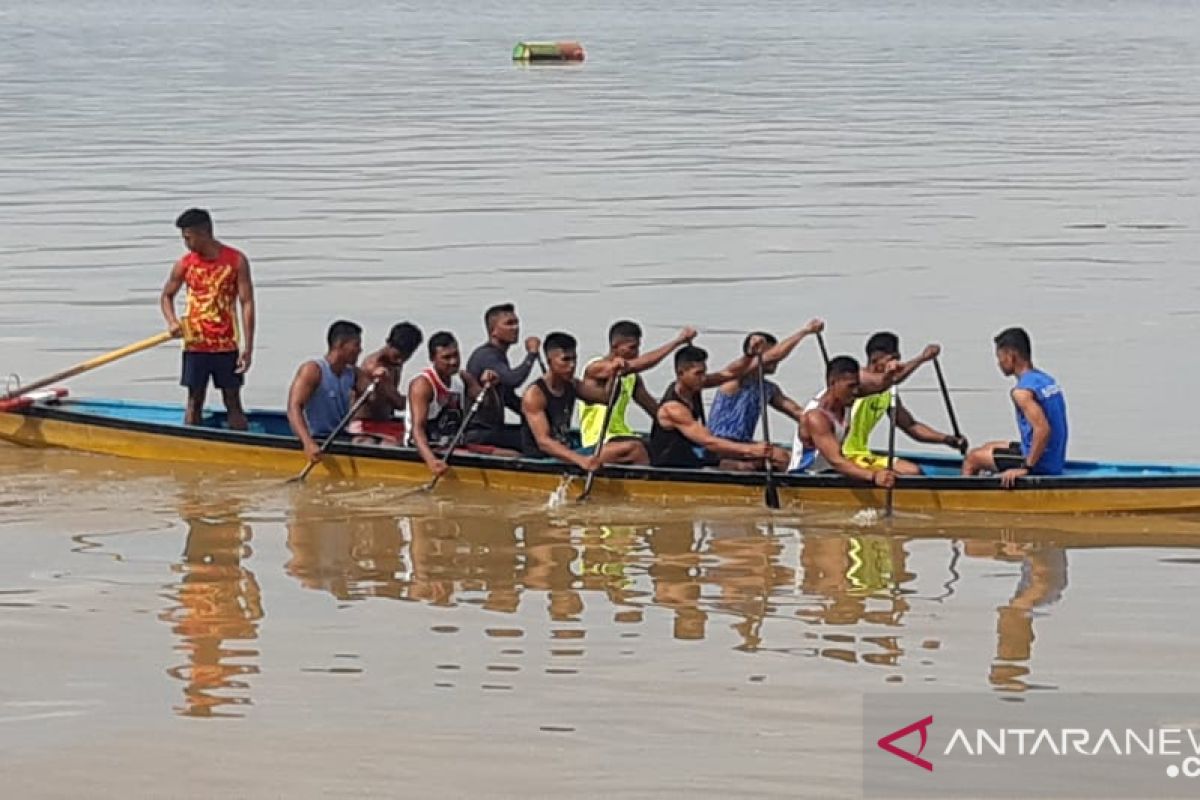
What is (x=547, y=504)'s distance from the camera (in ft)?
50.5

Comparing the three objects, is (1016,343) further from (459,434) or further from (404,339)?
(404,339)

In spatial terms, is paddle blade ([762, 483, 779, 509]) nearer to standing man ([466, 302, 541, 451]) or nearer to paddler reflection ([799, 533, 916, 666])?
paddler reflection ([799, 533, 916, 666])

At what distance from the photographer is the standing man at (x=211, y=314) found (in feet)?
54.0

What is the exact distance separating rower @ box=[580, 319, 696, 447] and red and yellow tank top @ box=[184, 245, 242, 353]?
264 centimetres

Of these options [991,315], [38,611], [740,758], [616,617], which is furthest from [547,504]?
[991,315]

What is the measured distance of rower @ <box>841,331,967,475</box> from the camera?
15.1 meters

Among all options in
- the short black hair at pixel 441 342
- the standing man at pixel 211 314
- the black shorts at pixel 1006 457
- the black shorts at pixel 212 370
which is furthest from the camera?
the black shorts at pixel 212 370

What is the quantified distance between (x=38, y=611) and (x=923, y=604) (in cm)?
486

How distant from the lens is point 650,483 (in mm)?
15180

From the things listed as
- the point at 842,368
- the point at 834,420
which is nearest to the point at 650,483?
the point at 834,420

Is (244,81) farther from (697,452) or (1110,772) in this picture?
(1110,772)

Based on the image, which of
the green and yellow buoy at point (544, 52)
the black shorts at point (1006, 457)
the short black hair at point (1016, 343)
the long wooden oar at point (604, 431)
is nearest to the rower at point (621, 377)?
the long wooden oar at point (604, 431)

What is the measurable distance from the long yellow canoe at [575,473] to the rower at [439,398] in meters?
0.19

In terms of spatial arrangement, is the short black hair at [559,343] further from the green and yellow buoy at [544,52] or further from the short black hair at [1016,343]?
the green and yellow buoy at [544,52]
